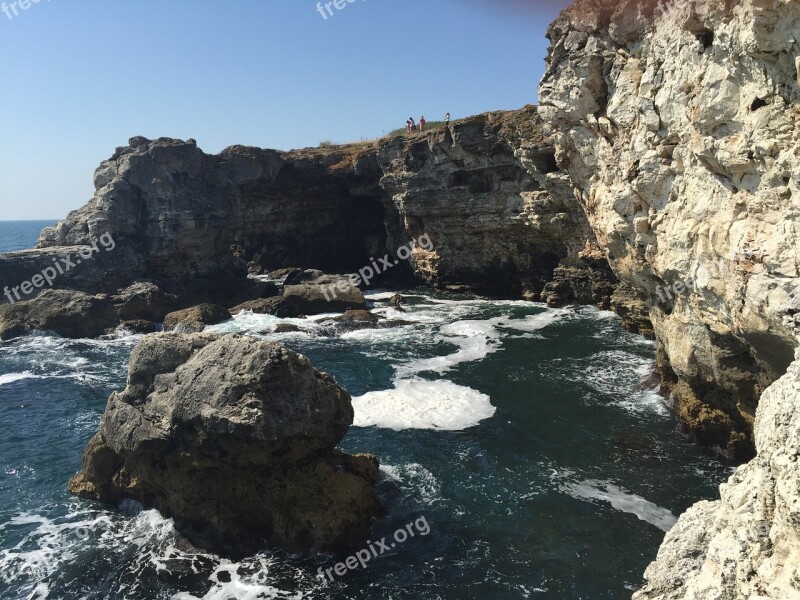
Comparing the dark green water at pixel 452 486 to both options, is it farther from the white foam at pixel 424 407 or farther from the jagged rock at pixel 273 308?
the jagged rock at pixel 273 308

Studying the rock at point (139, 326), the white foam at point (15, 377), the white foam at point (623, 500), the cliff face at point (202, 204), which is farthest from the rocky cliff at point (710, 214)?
the cliff face at point (202, 204)

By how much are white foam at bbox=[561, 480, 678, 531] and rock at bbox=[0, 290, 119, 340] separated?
32521 mm

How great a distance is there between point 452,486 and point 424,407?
20.3ft

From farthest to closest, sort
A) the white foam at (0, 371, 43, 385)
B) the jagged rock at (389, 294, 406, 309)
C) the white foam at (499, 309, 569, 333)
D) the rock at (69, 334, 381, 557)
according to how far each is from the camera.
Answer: the jagged rock at (389, 294, 406, 309), the white foam at (499, 309, 569, 333), the white foam at (0, 371, 43, 385), the rock at (69, 334, 381, 557)

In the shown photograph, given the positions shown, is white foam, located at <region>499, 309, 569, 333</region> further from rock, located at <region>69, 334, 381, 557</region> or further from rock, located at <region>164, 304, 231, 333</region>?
rock, located at <region>69, 334, 381, 557</region>

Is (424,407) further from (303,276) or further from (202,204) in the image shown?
(202,204)

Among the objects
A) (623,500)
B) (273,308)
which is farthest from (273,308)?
(623,500)

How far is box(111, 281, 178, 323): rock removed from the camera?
127 ft

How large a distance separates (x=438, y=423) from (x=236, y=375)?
9299 millimetres

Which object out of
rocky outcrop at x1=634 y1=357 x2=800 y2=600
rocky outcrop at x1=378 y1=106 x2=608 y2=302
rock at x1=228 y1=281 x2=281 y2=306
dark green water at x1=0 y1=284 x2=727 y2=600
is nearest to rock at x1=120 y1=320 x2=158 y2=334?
rock at x1=228 y1=281 x2=281 y2=306

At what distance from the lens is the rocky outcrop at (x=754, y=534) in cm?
434

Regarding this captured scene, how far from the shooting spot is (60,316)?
36.2m

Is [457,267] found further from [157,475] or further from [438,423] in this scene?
[157,475]

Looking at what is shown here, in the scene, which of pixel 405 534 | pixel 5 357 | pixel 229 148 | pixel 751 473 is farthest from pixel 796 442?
pixel 229 148
